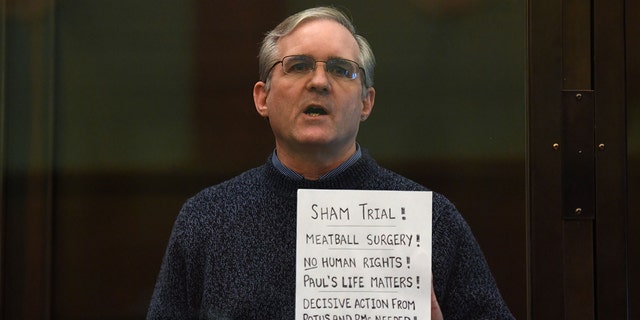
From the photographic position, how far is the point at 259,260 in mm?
2051

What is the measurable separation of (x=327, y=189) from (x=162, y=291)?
49cm

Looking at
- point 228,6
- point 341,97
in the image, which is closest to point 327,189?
point 341,97

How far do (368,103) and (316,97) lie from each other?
0.20 m

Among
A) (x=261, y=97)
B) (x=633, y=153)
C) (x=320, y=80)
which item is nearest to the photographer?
(x=320, y=80)

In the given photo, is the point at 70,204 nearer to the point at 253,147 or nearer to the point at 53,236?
the point at 53,236

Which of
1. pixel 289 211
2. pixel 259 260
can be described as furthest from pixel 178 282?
pixel 289 211

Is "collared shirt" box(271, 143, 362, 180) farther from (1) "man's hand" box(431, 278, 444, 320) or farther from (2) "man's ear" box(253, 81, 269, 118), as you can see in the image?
(1) "man's hand" box(431, 278, 444, 320)

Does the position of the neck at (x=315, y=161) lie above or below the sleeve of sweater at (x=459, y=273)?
above

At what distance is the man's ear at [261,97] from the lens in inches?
86.0

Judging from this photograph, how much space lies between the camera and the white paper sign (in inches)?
72.9

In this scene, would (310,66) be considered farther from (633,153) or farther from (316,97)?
(633,153)

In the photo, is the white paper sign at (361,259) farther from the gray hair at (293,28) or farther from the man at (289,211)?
Result: the gray hair at (293,28)

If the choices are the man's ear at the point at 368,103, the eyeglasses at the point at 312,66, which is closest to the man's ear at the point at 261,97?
the eyeglasses at the point at 312,66

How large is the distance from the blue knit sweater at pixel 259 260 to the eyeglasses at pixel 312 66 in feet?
0.78
